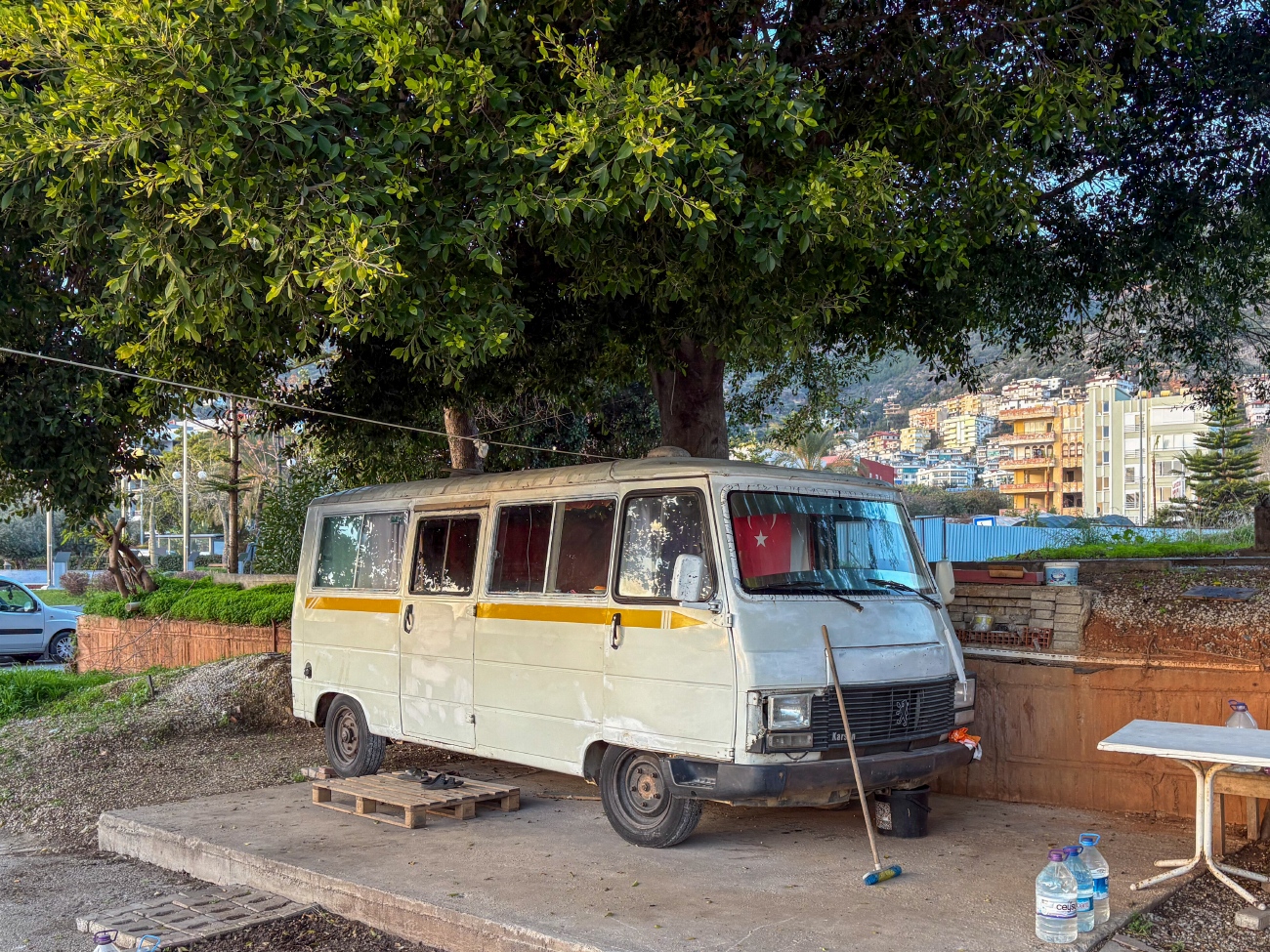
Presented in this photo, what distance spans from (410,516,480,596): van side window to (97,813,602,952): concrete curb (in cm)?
237

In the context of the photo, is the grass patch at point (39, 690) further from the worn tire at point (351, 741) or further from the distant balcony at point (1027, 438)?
the distant balcony at point (1027, 438)

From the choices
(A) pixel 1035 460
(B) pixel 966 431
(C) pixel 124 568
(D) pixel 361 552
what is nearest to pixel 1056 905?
(D) pixel 361 552

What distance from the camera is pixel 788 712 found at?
6.34 meters

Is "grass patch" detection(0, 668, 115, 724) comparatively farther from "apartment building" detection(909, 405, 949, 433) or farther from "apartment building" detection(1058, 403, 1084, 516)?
"apartment building" detection(909, 405, 949, 433)

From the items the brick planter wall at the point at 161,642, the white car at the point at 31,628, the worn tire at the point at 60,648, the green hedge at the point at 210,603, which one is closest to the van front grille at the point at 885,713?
the green hedge at the point at 210,603

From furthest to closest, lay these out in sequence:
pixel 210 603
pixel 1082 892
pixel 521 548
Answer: pixel 210 603 → pixel 521 548 → pixel 1082 892

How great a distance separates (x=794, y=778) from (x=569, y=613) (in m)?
1.93

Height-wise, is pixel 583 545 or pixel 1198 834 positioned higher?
pixel 583 545


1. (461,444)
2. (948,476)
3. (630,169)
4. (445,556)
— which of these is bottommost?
(445,556)

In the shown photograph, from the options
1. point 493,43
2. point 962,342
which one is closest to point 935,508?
point 962,342

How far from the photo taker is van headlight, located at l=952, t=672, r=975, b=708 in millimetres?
7203

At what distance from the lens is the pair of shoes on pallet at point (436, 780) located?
8186mm

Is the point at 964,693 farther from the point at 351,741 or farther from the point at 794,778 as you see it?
the point at 351,741

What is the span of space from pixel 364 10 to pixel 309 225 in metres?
1.38
